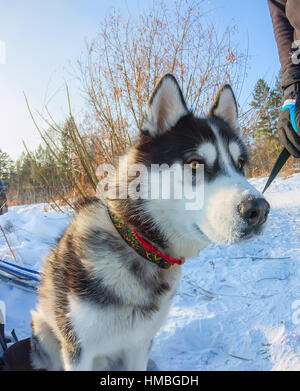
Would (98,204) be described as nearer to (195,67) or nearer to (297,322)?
(297,322)

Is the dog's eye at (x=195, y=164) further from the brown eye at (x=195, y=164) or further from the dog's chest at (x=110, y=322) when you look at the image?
the dog's chest at (x=110, y=322)

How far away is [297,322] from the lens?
7.27 ft

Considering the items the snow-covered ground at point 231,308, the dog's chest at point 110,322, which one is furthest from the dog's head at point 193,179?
the snow-covered ground at point 231,308

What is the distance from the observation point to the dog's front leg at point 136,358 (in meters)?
1.65

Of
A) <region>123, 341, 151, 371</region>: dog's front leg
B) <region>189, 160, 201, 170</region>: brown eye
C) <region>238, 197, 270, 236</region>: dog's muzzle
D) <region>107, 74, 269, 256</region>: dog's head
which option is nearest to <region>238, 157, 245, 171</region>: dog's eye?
<region>107, 74, 269, 256</region>: dog's head

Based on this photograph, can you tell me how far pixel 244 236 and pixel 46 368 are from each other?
5.52 ft

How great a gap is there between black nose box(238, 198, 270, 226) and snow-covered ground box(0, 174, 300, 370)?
131 centimetres

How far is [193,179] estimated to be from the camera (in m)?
1.39

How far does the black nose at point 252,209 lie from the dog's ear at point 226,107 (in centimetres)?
92

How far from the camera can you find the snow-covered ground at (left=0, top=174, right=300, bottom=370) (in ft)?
6.61

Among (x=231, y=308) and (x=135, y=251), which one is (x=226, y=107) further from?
(x=231, y=308)

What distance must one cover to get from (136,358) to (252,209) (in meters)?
1.29
